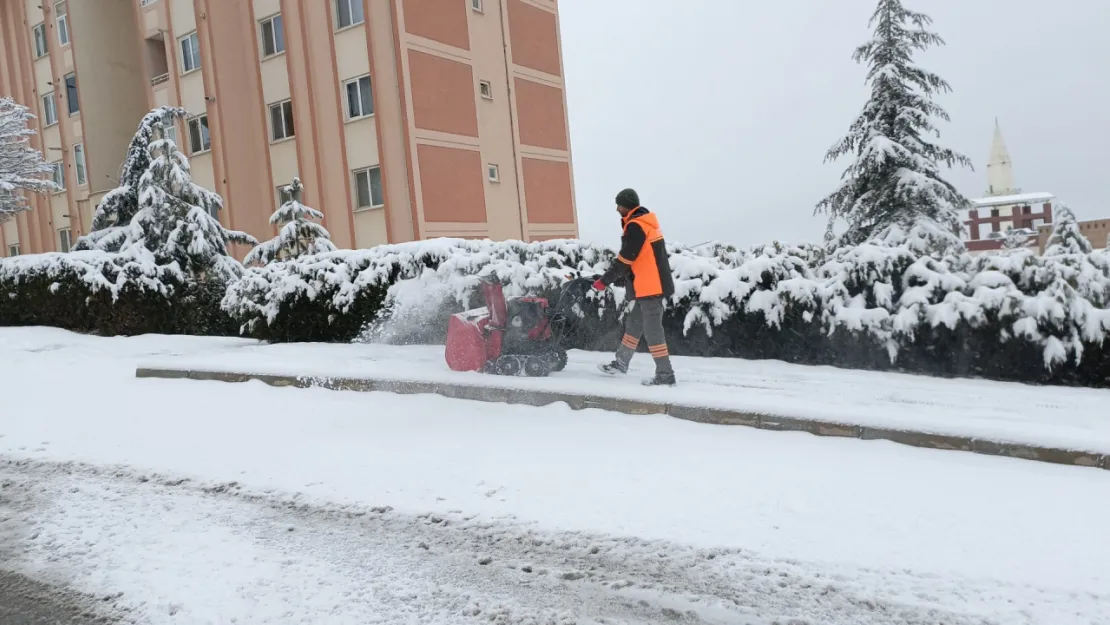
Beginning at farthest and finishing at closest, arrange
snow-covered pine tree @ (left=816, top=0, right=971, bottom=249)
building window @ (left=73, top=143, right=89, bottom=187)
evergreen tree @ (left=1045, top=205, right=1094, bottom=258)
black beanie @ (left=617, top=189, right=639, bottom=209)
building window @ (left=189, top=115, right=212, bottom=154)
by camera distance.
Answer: building window @ (left=73, top=143, right=89, bottom=187), building window @ (left=189, top=115, right=212, bottom=154), snow-covered pine tree @ (left=816, top=0, right=971, bottom=249), evergreen tree @ (left=1045, top=205, right=1094, bottom=258), black beanie @ (left=617, top=189, right=639, bottom=209)

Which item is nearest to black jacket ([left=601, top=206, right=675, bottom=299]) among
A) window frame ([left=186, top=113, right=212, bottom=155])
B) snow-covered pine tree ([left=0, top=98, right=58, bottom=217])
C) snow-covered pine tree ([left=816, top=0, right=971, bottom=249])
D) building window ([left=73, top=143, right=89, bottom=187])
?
snow-covered pine tree ([left=816, top=0, right=971, bottom=249])

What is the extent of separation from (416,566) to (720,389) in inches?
147

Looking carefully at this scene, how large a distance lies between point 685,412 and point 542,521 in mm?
2167

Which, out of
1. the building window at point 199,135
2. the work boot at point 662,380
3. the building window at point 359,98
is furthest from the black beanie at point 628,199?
the building window at point 199,135

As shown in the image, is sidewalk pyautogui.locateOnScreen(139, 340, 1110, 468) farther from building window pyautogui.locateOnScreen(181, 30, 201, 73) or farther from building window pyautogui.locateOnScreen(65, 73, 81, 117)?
building window pyautogui.locateOnScreen(65, 73, 81, 117)

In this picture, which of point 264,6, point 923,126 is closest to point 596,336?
point 923,126

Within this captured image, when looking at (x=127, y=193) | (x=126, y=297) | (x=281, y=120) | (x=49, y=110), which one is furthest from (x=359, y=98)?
(x=49, y=110)

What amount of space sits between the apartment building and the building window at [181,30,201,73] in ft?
0.19

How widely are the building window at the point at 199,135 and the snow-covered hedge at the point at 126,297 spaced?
40.1 ft

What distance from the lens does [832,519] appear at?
3885 millimetres

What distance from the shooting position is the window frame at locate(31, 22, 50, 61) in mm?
31844

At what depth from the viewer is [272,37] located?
75.7 feet

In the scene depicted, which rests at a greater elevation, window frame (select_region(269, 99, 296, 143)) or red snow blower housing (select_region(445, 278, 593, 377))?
window frame (select_region(269, 99, 296, 143))

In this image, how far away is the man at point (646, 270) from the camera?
668 centimetres
